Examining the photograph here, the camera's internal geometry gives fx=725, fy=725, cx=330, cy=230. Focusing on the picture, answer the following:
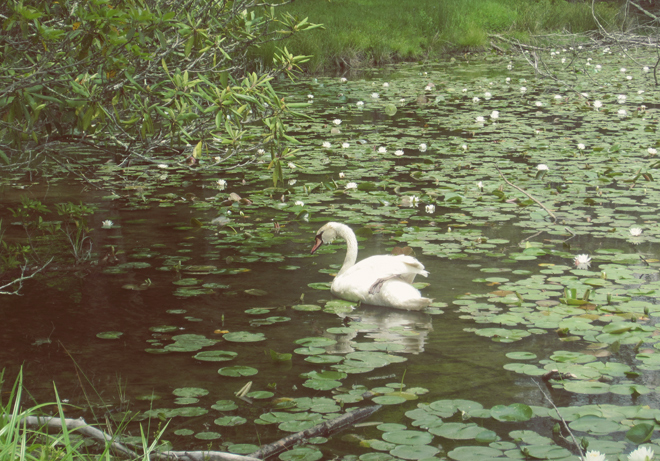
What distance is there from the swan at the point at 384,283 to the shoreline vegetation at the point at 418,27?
1021cm

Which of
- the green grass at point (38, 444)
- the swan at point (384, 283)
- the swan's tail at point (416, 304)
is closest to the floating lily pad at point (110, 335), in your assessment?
the green grass at point (38, 444)

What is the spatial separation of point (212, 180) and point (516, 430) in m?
5.19

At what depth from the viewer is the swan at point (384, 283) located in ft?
13.5

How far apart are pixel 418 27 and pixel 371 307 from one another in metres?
15.9

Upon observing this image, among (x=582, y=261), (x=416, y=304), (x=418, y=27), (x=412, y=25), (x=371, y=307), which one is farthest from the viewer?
(x=418, y=27)

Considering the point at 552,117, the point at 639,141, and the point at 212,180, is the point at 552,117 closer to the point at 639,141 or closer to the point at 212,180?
the point at 639,141

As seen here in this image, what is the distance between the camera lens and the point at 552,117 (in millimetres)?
10289

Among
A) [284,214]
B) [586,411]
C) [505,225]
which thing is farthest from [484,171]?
[586,411]

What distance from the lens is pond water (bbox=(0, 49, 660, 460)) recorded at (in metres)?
2.95

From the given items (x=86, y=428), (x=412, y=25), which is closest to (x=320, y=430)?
(x=86, y=428)

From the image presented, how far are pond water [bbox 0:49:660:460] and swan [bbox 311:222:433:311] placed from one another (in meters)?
0.09

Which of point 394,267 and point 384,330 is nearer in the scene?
point 384,330

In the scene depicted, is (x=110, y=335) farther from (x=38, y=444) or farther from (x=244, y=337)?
(x=38, y=444)

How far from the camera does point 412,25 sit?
18.9 meters
